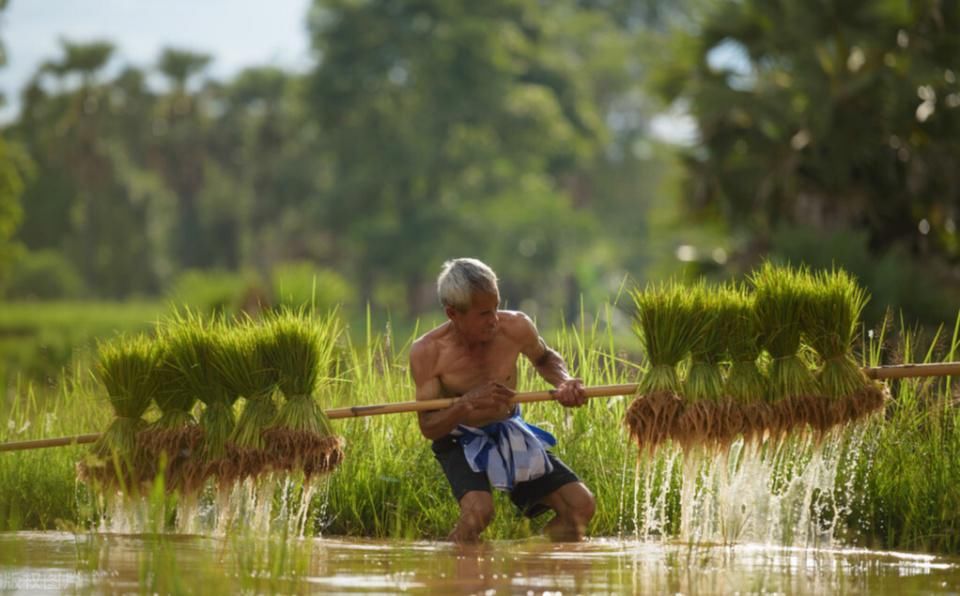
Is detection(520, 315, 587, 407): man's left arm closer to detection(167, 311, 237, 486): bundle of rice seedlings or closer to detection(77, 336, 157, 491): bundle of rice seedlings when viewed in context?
detection(167, 311, 237, 486): bundle of rice seedlings

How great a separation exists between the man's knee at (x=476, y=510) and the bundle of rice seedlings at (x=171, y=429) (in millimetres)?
1369

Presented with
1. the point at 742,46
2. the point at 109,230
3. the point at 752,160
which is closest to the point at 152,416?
the point at 752,160

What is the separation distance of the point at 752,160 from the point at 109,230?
39411 mm

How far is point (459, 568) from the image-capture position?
232 inches

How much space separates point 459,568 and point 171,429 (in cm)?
192

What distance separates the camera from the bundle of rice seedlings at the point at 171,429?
7059 millimetres

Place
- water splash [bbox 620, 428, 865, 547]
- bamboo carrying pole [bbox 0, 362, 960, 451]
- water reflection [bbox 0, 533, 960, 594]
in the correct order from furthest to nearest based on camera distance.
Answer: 1. water splash [bbox 620, 428, 865, 547]
2. bamboo carrying pole [bbox 0, 362, 960, 451]
3. water reflection [bbox 0, 533, 960, 594]

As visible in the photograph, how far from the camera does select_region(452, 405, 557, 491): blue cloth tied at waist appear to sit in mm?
6762

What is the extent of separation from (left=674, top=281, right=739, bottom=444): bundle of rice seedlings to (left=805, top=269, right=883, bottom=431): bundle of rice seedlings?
0.41m

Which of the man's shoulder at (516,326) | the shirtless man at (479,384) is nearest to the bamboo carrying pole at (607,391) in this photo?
the shirtless man at (479,384)

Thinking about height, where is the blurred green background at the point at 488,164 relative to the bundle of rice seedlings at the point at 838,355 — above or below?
above

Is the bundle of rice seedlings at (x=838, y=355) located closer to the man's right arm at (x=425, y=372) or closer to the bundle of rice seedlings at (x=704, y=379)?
the bundle of rice seedlings at (x=704, y=379)

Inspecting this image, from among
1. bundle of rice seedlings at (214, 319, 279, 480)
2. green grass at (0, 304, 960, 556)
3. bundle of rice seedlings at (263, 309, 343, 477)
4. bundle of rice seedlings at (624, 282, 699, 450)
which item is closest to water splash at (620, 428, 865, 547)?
green grass at (0, 304, 960, 556)

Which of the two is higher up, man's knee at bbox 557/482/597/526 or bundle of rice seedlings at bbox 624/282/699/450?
bundle of rice seedlings at bbox 624/282/699/450
